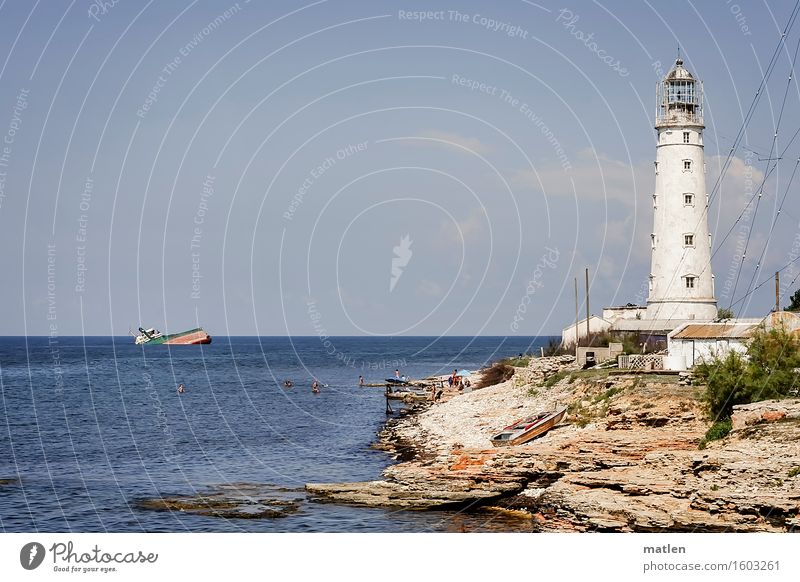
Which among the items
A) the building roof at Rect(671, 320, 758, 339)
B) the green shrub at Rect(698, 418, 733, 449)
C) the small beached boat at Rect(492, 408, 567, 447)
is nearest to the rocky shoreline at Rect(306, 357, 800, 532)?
the green shrub at Rect(698, 418, 733, 449)

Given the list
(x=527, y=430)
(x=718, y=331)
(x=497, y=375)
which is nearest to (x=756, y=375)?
(x=527, y=430)

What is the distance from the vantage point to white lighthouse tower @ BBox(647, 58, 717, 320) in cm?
6406

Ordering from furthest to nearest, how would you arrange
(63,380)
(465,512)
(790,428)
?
1. (63,380)
2. (465,512)
3. (790,428)

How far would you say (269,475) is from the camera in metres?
49.9

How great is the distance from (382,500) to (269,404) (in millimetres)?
56761

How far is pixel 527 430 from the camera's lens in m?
49.8

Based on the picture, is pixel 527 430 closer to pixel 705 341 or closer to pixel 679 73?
pixel 705 341

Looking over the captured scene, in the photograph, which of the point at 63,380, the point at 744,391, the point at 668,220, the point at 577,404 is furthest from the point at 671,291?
the point at 63,380

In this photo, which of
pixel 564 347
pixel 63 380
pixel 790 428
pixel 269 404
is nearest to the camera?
pixel 790 428

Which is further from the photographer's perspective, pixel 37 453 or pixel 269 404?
pixel 269 404

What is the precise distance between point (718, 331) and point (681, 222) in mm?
11551

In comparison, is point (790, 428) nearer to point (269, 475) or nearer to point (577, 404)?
point (577, 404)

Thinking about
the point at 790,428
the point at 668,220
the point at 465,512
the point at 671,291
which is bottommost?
the point at 465,512

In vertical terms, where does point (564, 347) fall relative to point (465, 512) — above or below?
above
